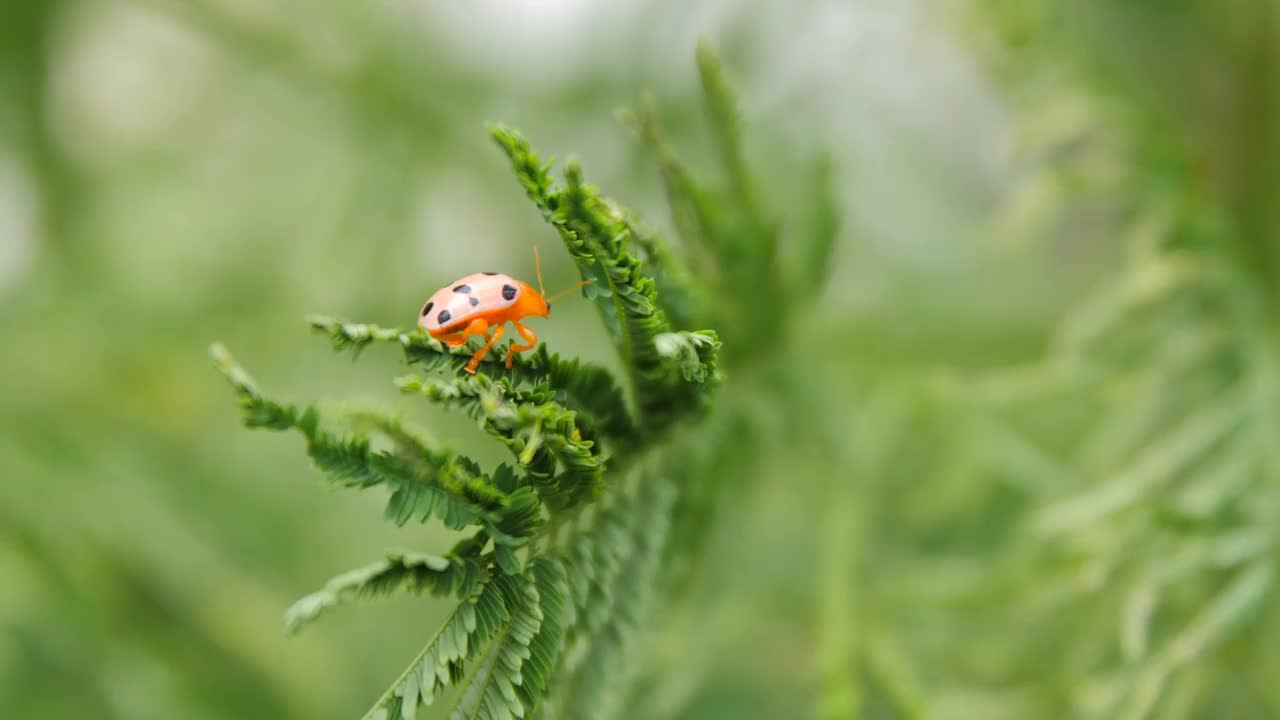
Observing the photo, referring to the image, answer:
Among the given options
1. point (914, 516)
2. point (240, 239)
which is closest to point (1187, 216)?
point (914, 516)

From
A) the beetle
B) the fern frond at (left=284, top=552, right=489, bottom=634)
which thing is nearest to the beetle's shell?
the beetle

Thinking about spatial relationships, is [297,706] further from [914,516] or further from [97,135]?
[97,135]

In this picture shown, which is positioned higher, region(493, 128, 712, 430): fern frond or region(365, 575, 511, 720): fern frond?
region(493, 128, 712, 430): fern frond

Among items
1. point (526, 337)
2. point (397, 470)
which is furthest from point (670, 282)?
point (397, 470)

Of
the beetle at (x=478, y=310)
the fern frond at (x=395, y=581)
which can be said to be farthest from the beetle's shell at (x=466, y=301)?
the fern frond at (x=395, y=581)

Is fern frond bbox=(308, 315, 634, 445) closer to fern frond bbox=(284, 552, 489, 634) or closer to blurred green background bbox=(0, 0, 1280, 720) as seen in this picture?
fern frond bbox=(284, 552, 489, 634)

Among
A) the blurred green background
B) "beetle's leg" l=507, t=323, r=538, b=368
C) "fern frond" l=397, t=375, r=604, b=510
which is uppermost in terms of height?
the blurred green background

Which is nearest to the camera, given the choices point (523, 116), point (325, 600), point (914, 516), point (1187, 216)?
point (325, 600)

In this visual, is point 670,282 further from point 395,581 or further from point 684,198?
point 395,581
